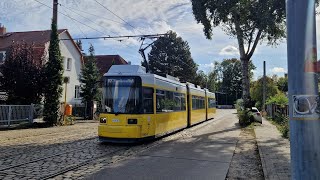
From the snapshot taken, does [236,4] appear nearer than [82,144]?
No

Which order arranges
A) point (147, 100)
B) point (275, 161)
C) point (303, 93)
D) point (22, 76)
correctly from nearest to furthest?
point (303, 93) → point (275, 161) → point (147, 100) → point (22, 76)

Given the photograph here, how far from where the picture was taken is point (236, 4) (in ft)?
73.8

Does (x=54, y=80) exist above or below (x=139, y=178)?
above

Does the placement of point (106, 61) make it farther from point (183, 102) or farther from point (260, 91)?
point (183, 102)

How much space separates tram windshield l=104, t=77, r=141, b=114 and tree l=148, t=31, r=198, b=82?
56727mm

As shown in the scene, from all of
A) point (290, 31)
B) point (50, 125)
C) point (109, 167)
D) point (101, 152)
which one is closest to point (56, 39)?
point (50, 125)

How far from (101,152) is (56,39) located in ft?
49.0

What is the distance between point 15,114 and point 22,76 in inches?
106

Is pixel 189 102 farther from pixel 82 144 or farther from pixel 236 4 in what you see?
pixel 82 144

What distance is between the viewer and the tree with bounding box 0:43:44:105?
23.2 meters

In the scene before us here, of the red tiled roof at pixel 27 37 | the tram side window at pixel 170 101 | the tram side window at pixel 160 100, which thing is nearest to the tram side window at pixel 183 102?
the tram side window at pixel 170 101

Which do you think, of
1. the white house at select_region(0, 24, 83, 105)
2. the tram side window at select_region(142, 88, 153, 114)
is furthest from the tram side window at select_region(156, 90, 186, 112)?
the white house at select_region(0, 24, 83, 105)

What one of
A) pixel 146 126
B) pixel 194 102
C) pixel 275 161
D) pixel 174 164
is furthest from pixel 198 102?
pixel 174 164

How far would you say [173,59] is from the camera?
71.1 meters
